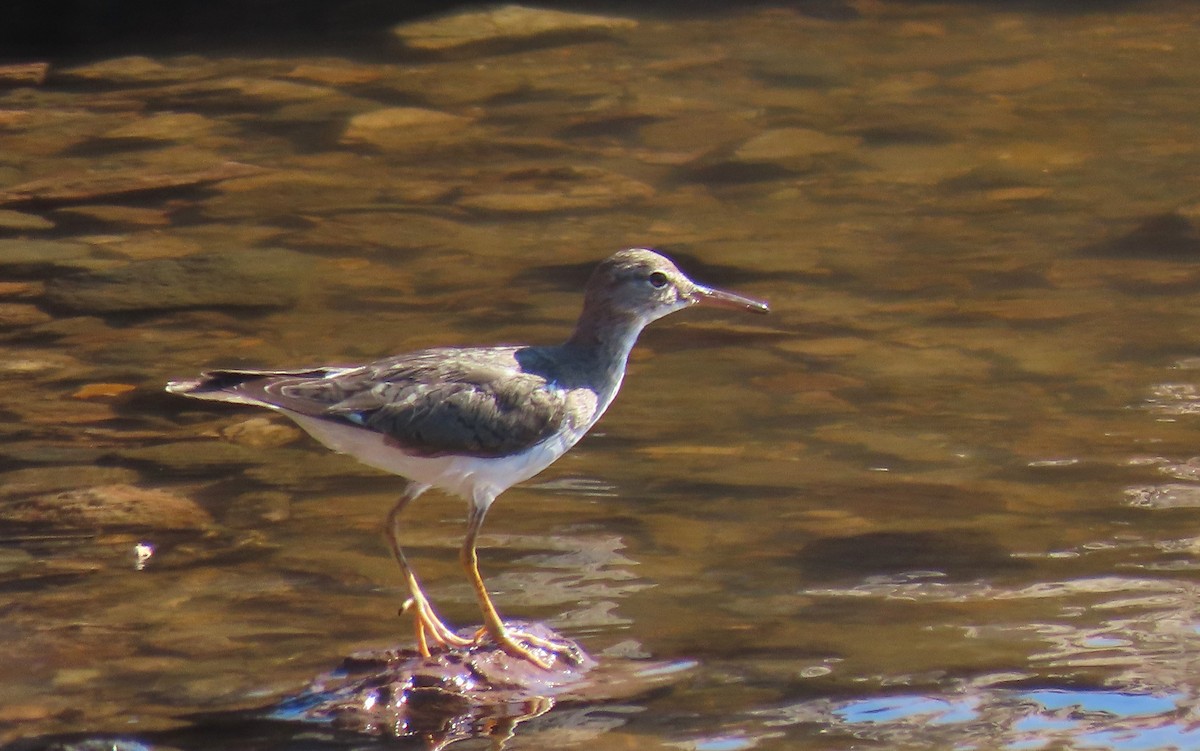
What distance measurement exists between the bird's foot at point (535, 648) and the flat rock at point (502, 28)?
10749 millimetres

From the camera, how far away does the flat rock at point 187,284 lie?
394 inches

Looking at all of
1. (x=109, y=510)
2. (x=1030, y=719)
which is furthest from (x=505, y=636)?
(x=109, y=510)

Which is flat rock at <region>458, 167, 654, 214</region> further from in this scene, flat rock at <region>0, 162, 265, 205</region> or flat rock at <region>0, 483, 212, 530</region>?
flat rock at <region>0, 483, 212, 530</region>

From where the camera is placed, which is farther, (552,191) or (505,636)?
(552,191)

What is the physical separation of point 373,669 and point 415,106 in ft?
29.7

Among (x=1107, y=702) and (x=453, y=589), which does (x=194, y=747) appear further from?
(x=1107, y=702)

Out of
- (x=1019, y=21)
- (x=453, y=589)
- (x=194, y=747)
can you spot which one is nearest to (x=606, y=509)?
(x=453, y=589)

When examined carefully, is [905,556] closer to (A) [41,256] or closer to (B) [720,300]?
(B) [720,300]

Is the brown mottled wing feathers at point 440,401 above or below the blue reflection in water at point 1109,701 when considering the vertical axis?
above

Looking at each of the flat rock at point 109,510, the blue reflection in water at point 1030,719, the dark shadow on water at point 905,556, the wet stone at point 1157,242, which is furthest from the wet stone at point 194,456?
the wet stone at point 1157,242

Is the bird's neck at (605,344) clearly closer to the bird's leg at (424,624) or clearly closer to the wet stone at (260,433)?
the bird's leg at (424,624)

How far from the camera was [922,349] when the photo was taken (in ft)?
30.1

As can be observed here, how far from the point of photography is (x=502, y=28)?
16438 mm

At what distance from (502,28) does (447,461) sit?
11.1 metres
